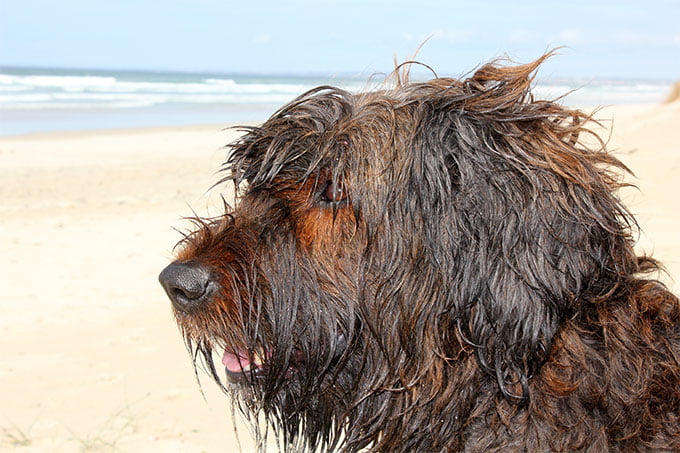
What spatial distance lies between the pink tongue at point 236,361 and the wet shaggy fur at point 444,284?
0.09 feet

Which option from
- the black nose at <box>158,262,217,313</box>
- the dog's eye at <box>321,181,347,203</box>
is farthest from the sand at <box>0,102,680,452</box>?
the black nose at <box>158,262,217,313</box>

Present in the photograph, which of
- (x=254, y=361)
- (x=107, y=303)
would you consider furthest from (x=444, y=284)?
(x=107, y=303)

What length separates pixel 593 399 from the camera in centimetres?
224

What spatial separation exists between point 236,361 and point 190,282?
1.22ft

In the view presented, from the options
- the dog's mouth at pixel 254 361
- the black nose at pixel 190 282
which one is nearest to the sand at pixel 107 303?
the dog's mouth at pixel 254 361

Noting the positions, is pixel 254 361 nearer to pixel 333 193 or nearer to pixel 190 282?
pixel 190 282

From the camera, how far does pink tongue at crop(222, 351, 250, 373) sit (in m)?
2.52

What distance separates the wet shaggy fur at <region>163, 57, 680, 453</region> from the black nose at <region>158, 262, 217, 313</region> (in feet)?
0.06

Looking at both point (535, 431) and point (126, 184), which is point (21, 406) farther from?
point (126, 184)

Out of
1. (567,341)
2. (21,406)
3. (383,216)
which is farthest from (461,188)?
(21,406)

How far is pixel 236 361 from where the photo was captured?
2.58 m

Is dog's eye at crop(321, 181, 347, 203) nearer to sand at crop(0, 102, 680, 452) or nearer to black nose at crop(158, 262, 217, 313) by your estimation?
black nose at crop(158, 262, 217, 313)

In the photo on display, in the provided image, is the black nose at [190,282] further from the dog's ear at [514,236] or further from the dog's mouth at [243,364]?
the dog's ear at [514,236]

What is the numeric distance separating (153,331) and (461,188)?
428cm
